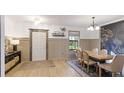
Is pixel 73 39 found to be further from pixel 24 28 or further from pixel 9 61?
pixel 9 61

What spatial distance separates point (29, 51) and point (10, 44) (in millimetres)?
1223

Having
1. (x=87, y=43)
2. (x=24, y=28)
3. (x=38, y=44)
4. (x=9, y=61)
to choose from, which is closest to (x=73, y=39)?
(x=87, y=43)

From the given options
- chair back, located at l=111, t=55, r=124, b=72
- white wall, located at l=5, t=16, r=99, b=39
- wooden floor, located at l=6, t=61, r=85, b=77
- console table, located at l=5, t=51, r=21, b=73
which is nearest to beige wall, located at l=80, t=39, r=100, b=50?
white wall, located at l=5, t=16, r=99, b=39

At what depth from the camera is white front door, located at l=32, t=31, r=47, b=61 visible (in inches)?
273

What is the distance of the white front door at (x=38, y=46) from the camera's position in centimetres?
694

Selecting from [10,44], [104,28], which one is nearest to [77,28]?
[104,28]

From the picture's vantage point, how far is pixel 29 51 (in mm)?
6797

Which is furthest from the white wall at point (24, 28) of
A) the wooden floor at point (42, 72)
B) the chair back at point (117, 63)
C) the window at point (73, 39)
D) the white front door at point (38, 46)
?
the chair back at point (117, 63)

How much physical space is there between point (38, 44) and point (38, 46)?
0.11m

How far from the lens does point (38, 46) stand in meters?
7.05

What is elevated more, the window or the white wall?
the white wall

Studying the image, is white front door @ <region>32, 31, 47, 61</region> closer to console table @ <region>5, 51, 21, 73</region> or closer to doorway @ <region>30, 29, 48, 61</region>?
doorway @ <region>30, 29, 48, 61</region>

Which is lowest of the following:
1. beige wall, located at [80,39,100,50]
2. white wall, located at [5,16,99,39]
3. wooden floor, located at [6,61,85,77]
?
wooden floor, located at [6,61,85,77]
